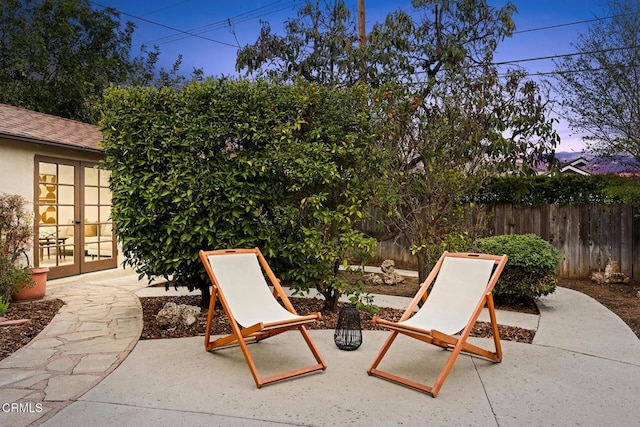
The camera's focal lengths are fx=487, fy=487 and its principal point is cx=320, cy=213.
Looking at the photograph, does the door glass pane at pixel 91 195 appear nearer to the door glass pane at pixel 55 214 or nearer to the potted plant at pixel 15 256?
the door glass pane at pixel 55 214

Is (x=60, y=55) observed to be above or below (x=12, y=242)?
above

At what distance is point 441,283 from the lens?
4.23 metres

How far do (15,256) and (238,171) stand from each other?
10.6 ft

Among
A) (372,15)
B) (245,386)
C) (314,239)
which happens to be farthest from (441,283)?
(372,15)

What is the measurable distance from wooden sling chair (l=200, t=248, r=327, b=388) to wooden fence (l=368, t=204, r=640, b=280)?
4.92m

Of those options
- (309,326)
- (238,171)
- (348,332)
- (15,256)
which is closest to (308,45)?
(238,171)

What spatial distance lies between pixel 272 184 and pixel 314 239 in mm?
768

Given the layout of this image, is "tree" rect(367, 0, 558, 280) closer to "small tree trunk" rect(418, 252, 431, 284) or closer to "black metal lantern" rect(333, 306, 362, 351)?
"small tree trunk" rect(418, 252, 431, 284)

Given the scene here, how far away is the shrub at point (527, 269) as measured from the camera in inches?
231

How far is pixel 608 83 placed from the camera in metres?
7.75

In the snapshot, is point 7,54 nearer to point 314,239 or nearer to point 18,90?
point 18,90

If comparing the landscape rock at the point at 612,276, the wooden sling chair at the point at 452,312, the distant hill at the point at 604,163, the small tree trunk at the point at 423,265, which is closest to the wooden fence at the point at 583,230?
the landscape rock at the point at 612,276

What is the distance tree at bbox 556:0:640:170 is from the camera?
7488mm

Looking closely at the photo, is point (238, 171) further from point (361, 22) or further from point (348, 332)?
point (361, 22)
